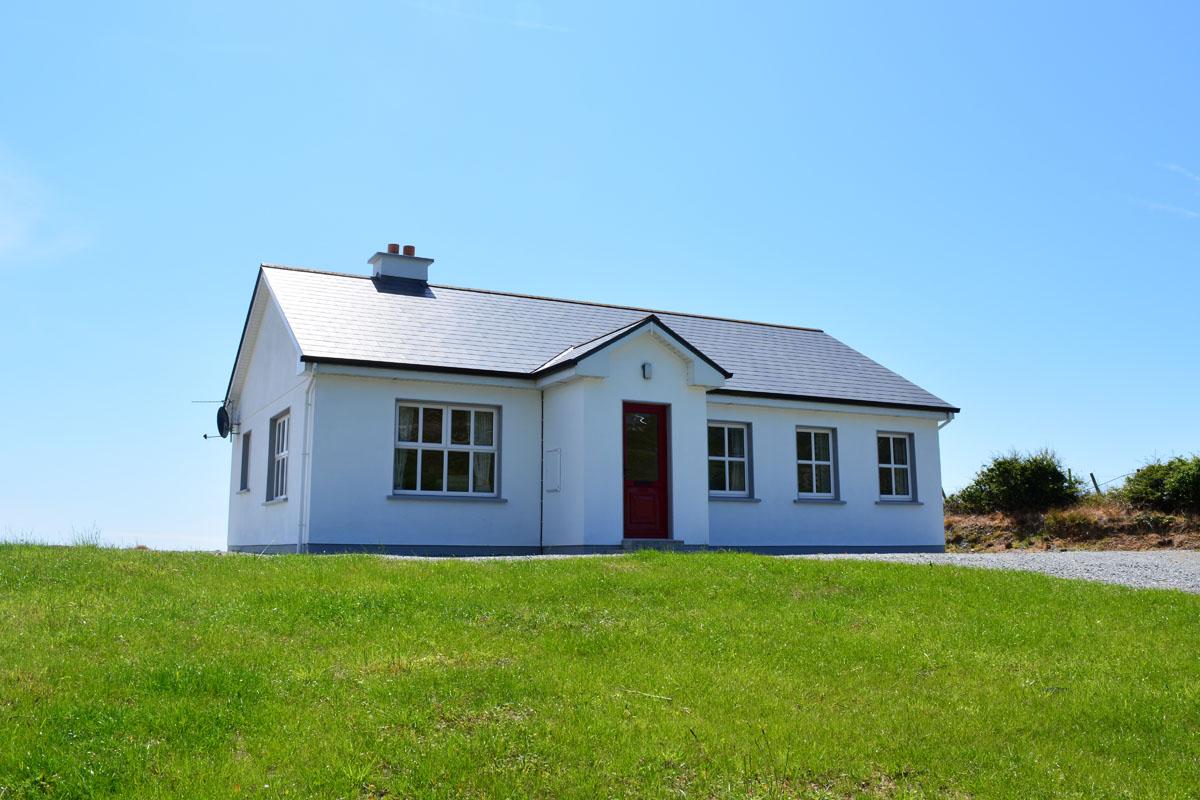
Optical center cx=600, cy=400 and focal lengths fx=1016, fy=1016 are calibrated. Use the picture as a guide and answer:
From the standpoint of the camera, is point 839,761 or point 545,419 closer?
point 839,761

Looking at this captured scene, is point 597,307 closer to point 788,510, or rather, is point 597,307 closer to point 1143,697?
point 788,510

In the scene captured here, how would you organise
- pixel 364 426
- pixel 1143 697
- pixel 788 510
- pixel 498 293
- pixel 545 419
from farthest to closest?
1. pixel 498 293
2. pixel 788 510
3. pixel 545 419
4. pixel 364 426
5. pixel 1143 697

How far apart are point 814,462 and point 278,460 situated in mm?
10893

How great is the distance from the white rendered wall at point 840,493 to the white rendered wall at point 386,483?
4121 mm

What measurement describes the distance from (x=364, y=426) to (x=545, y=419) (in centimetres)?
329

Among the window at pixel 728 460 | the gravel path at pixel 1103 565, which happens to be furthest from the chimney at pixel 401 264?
the gravel path at pixel 1103 565

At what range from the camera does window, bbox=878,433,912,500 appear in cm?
2219

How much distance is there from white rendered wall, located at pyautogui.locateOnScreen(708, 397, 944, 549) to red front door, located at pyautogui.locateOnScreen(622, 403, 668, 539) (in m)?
2.05

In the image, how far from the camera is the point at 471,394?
18.2 meters

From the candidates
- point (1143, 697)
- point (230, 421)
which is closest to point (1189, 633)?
point (1143, 697)

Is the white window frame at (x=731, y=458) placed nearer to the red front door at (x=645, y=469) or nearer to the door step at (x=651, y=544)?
the red front door at (x=645, y=469)

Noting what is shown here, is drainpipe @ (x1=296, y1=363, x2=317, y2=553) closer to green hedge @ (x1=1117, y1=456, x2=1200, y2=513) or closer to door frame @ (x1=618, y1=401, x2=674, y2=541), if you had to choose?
door frame @ (x1=618, y1=401, x2=674, y2=541)

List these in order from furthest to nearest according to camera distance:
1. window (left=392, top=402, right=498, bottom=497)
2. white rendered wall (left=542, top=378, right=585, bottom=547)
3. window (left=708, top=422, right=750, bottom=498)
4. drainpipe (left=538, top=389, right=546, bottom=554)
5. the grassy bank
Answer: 1. the grassy bank
2. window (left=708, top=422, right=750, bottom=498)
3. drainpipe (left=538, top=389, right=546, bottom=554)
4. window (left=392, top=402, right=498, bottom=497)
5. white rendered wall (left=542, top=378, right=585, bottom=547)

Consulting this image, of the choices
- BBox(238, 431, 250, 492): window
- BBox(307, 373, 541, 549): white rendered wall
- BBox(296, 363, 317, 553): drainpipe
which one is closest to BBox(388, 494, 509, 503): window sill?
BBox(307, 373, 541, 549): white rendered wall
